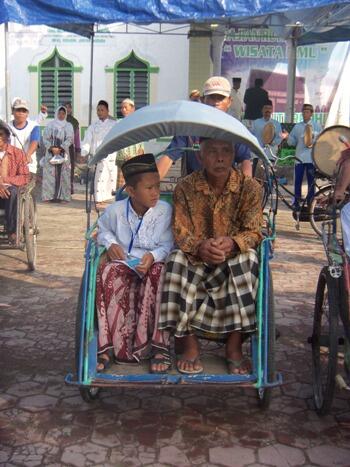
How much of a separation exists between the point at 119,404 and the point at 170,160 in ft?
5.32

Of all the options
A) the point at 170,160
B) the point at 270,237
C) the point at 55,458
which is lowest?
the point at 55,458

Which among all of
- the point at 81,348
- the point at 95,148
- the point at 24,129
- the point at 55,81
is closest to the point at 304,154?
the point at 95,148

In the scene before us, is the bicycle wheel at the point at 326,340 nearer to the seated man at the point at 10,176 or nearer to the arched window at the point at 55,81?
the seated man at the point at 10,176

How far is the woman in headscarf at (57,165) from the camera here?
11258 mm

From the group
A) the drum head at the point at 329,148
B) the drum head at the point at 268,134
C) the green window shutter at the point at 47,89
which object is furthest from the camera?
the green window shutter at the point at 47,89

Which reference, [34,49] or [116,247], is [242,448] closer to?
[116,247]

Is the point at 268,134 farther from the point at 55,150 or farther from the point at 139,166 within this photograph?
the point at 139,166

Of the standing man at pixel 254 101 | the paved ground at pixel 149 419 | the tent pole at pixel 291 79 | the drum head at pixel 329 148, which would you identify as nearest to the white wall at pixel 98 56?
the standing man at pixel 254 101

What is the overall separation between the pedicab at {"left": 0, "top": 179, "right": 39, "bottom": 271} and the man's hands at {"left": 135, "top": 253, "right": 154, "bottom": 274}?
284 centimetres

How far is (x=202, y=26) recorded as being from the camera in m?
15.8

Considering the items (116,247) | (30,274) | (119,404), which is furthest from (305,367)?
(30,274)

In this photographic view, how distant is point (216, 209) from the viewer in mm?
3410

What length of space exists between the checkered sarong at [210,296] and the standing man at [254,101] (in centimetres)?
1232

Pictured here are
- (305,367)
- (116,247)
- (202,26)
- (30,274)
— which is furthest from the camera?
(202,26)
